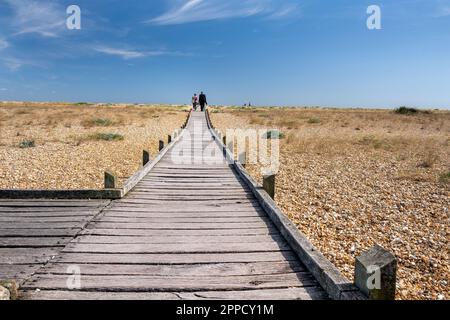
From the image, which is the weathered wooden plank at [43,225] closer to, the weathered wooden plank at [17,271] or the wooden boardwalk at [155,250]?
the wooden boardwalk at [155,250]

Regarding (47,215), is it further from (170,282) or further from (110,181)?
(170,282)

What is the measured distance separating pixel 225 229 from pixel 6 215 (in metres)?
3.13

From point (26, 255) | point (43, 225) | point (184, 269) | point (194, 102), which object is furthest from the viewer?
point (194, 102)

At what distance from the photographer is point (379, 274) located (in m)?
2.55

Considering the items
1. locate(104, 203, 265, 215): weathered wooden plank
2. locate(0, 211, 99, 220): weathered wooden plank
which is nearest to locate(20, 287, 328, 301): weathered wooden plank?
locate(0, 211, 99, 220): weathered wooden plank

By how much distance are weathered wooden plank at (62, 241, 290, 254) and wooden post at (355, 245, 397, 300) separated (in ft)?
4.56

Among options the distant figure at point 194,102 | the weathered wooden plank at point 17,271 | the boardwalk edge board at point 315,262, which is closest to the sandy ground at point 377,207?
the boardwalk edge board at point 315,262

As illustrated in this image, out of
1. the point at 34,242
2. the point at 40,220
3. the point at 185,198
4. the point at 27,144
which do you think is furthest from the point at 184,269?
the point at 27,144

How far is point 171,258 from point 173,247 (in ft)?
0.96

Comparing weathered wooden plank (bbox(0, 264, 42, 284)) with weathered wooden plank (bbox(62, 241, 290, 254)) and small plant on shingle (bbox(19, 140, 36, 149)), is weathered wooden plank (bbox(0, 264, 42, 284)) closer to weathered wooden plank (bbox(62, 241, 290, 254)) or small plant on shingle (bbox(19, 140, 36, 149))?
weathered wooden plank (bbox(62, 241, 290, 254))

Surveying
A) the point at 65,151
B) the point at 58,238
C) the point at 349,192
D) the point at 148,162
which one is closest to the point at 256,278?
the point at 58,238

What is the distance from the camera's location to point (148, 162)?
27.7 feet

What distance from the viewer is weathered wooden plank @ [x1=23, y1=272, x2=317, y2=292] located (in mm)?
3057

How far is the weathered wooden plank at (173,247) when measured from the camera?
150 inches
